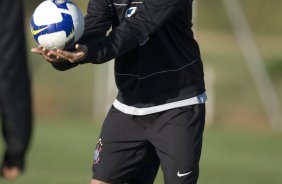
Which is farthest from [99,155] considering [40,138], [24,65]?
[40,138]

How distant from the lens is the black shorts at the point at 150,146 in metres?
6.53

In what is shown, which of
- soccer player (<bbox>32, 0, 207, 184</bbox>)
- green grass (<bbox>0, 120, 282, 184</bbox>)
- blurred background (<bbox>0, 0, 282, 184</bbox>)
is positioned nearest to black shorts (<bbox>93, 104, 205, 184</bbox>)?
soccer player (<bbox>32, 0, 207, 184</bbox>)

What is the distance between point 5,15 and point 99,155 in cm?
133

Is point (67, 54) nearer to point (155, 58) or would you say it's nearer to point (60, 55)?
point (60, 55)

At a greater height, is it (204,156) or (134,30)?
(134,30)

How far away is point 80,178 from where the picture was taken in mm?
11977

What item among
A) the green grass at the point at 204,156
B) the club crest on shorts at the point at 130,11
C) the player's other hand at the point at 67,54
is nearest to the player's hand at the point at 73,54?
the player's other hand at the point at 67,54

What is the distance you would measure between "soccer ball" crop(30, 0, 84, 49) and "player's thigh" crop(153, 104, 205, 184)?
114cm

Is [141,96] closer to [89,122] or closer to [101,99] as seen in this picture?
[89,122]

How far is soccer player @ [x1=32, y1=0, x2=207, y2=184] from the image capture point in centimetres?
656

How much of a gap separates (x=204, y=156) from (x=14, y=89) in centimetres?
874

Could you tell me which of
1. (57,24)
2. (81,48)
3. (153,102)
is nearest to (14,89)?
(153,102)

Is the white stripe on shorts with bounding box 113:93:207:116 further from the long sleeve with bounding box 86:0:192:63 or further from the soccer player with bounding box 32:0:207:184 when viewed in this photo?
the long sleeve with bounding box 86:0:192:63

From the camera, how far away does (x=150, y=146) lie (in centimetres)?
683
